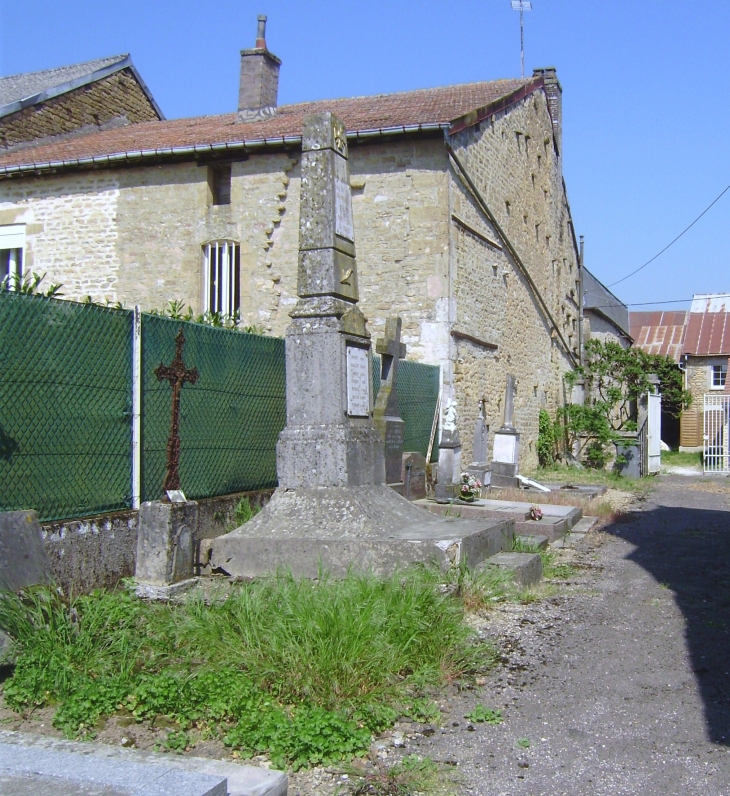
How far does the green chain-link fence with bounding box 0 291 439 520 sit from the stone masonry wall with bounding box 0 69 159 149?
1166cm

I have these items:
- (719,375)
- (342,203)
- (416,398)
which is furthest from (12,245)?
(719,375)

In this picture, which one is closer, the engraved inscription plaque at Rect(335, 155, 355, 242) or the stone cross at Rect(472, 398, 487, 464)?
the engraved inscription plaque at Rect(335, 155, 355, 242)

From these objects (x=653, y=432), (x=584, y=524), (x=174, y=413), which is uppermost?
(x=174, y=413)

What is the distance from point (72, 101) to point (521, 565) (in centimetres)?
1567

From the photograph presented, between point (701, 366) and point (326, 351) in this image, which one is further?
point (701, 366)

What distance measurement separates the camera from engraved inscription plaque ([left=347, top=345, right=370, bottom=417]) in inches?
269

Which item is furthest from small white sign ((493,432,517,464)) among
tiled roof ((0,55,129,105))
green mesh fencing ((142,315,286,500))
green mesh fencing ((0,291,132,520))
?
tiled roof ((0,55,129,105))

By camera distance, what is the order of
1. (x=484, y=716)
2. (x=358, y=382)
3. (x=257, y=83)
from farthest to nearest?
1. (x=257, y=83)
2. (x=358, y=382)
3. (x=484, y=716)

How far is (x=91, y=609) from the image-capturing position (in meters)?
4.61

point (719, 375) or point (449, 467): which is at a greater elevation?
point (719, 375)

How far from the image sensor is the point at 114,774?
2807mm

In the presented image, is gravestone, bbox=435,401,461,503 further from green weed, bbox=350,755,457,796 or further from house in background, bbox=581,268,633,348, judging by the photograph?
house in background, bbox=581,268,633,348

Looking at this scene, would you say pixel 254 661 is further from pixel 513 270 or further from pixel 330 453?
pixel 513 270

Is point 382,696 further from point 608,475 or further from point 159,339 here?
point 608,475
